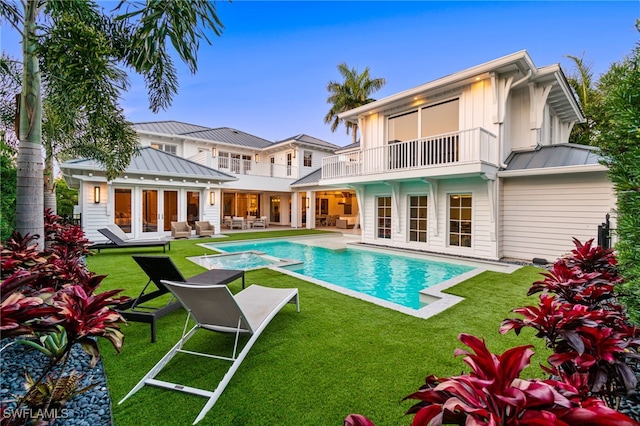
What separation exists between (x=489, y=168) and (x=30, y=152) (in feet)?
35.6

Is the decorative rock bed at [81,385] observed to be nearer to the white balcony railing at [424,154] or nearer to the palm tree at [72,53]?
the palm tree at [72,53]

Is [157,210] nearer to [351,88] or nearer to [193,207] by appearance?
[193,207]

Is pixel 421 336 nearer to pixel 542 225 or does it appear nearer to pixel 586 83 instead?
pixel 542 225

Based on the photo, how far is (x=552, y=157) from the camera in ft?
29.7

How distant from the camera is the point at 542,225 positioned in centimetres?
912

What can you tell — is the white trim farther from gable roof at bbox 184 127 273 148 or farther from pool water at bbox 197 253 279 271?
gable roof at bbox 184 127 273 148

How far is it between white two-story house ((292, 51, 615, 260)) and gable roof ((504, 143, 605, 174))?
28 mm

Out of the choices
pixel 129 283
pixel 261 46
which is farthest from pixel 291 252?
pixel 261 46

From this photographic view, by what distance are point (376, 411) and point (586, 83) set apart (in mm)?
22496

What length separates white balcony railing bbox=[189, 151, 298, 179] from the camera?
19375mm

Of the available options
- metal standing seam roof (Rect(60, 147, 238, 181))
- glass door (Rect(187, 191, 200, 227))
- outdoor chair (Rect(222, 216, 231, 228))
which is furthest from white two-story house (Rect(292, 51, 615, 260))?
outdoor chair (Rect(222, 216, 231, 228))

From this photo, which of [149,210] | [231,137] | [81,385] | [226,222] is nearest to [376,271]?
[81,385]

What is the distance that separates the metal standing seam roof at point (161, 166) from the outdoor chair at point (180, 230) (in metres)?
2.61

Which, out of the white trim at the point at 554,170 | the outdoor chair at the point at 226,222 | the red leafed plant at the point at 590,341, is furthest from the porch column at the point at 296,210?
the red leafed plant at the point at 590,341
